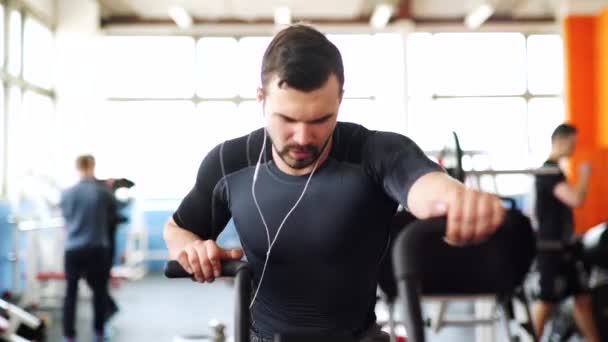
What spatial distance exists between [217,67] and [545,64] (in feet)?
15.8

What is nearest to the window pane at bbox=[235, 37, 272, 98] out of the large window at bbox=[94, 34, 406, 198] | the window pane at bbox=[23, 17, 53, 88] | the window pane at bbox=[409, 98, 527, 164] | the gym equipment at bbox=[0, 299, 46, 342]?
the large window at bbox=[94, 34, 406, 198]

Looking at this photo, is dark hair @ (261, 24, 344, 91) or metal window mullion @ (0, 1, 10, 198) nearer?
dark hair @ (261, 24, 344, 91)

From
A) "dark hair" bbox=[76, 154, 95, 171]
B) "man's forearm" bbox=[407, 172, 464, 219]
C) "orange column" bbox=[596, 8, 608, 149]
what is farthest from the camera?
"orange column" bbox=[596, 8, 608, 149]

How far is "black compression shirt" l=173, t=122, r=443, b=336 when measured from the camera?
4.34 ft

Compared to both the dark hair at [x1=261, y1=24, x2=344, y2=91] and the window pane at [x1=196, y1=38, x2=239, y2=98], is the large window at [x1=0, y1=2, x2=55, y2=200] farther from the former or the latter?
the dark hair at [x1=261, y1=24, x2=344, y2=91]

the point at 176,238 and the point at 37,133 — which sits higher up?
the point at 37,133

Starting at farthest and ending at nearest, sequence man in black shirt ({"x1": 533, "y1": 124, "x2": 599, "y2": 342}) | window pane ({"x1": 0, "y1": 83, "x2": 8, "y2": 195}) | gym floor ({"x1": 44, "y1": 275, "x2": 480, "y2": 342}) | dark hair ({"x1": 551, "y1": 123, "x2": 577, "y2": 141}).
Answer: window pane ({"x1": 0, "y1": 83, "x2": 8, "y2": 195}) < gym floor ({"x1": 44, "y1": 275, "x2": 480, "y2": 342}) < dark hair ({"x1": 551, "y1": 123, "x2": 577, "y2": 141}) < man in black shirt ({"x1": 533, "y1": 124, "x2": 599, "y2": 342})

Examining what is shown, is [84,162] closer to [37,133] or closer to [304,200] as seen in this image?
[304,200]

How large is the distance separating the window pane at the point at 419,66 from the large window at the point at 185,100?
16cm

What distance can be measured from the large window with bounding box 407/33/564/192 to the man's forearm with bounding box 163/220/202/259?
8.50 metres

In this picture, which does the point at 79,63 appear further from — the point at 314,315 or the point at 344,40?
the point at 314,315

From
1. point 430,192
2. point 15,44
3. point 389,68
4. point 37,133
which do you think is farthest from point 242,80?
point 430,192

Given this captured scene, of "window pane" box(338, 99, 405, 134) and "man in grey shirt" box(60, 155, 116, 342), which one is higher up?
"window pane" box(338, 99, 405, 134)

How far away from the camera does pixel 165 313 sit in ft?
20.6
